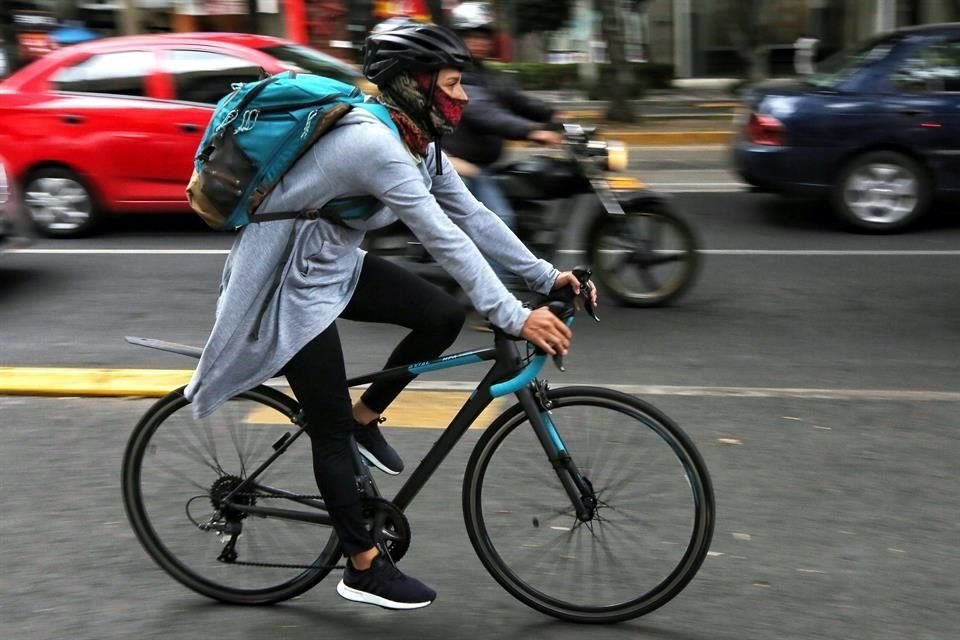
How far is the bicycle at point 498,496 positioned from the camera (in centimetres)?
321

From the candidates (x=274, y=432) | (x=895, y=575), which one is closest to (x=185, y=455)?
(x=274, y=432)

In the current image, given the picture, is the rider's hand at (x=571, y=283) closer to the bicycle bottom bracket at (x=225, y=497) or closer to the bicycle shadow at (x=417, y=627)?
the bicycle shadow at (x=417, y=627)

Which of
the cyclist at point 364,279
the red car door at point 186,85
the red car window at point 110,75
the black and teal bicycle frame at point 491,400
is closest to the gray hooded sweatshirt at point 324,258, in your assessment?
the cyclist at point 364,279

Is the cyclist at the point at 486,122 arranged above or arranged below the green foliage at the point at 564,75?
above

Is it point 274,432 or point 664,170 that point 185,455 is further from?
point 664,170

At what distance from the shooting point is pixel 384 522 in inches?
132

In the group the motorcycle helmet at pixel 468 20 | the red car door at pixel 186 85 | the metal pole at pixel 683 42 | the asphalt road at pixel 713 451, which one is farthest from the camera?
the metal pole at pixel 683 42

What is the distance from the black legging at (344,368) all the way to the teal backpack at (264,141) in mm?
321

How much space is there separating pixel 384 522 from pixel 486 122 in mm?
3460

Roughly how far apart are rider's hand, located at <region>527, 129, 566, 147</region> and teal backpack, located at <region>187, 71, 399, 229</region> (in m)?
3.36

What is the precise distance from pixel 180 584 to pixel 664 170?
1043 centimetres

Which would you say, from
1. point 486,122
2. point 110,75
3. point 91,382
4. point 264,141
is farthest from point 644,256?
point 110,75

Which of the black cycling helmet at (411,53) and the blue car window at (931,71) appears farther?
the blue car window at (931,71)

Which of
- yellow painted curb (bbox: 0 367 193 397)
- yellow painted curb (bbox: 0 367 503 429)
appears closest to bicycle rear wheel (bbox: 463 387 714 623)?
yellow painted curb (bbox: 0 367 503 429)
